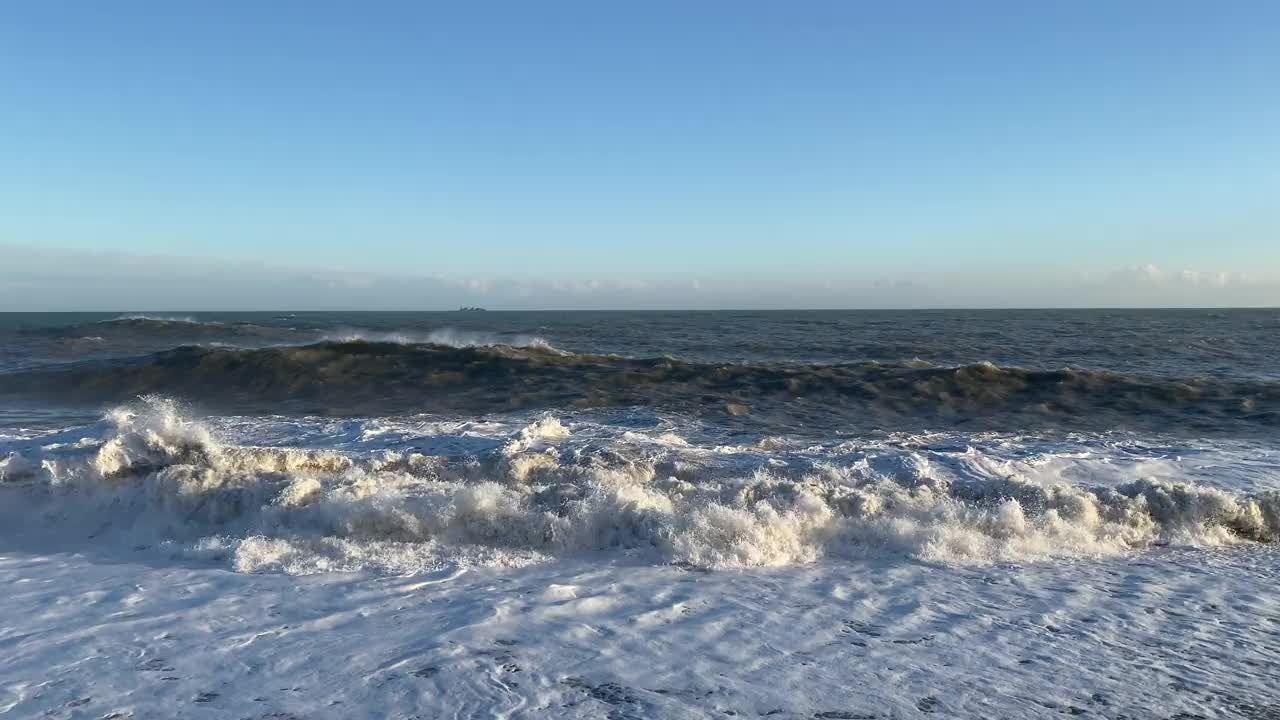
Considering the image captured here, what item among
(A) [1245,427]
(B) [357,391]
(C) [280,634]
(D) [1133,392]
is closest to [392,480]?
(C) [280,634]

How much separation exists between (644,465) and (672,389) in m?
8.08

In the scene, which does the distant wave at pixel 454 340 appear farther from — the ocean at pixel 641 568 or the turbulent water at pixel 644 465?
the ocean at pixel 641 568

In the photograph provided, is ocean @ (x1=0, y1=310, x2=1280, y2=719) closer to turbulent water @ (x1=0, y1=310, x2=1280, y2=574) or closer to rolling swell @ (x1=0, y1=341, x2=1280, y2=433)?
turbulent water @ (x1=0, y1=310, x2=1280, y2=574)

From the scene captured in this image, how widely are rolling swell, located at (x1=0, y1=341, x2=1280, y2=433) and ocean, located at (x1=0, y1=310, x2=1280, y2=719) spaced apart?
3.49 ft

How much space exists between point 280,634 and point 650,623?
6.96ft

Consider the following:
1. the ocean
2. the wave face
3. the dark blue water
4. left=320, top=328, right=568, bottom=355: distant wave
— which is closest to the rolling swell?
the dark blue water

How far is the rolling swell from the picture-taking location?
13344mm

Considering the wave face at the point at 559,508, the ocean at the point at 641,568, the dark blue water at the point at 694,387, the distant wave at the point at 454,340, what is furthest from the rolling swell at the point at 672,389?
the wave face at the point at 559,508

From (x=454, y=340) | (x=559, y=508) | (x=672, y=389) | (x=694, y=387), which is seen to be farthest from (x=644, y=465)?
(x=454, y=340)

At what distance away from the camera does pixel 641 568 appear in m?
5.76

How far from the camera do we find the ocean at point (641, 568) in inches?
152

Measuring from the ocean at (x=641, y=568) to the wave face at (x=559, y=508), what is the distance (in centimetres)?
3

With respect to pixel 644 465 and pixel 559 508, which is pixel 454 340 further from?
pixel 559 508

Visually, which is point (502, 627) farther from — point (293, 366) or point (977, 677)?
point (293, 366)
